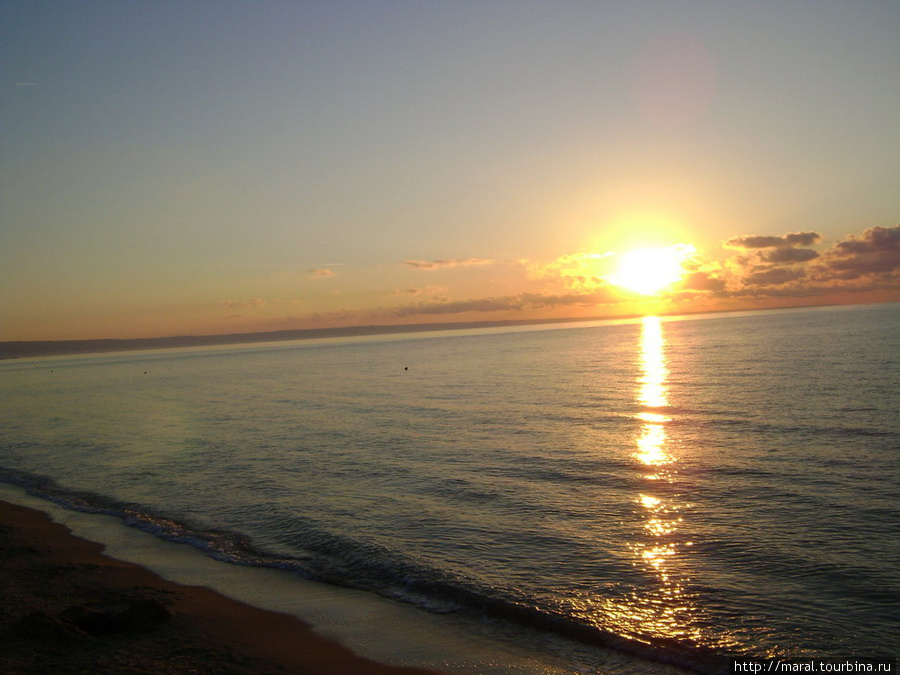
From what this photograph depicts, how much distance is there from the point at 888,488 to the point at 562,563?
12.2 m

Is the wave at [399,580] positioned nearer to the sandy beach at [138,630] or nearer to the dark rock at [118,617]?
the sandy beach at [138,630]

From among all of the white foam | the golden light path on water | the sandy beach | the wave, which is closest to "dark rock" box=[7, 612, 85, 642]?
the sandy beach

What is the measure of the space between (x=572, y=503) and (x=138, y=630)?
1331 centimetres

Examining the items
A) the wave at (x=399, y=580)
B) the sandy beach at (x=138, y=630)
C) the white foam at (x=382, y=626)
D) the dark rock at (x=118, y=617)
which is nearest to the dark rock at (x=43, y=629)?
the sandy beach at (x=138, y=630)

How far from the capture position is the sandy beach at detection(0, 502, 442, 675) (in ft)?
33.5

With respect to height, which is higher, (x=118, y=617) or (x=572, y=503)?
(x=118, y=617)

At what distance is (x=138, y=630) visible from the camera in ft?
38.0

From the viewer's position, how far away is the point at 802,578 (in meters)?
13.5

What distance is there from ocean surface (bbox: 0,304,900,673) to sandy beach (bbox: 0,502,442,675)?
2710mm

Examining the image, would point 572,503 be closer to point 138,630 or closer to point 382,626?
point 382,626

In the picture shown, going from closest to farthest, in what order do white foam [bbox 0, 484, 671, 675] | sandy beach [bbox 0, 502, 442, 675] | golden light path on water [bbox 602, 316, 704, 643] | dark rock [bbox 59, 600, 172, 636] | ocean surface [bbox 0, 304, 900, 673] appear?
sandy beach [bbox 0, 502, 442, 675]
white foam [bbox 0, 484, 671, 675]
dark rock [bbox 59, 600, 172, 636]
golden light path on water [bbox 602, 316, 704, 643]
ocean surface [bbox 0, 304, 900, 673]

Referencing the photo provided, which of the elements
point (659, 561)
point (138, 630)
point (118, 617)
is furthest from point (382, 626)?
point (659, 561)

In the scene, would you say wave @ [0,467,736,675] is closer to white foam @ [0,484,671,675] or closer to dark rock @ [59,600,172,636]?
white foam @ [0,484,671,675]

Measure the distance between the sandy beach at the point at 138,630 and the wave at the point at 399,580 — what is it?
2478mm
